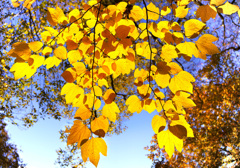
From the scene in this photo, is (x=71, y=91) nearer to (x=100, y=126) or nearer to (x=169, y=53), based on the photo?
(x=100, y=126)

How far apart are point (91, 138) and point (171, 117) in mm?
558

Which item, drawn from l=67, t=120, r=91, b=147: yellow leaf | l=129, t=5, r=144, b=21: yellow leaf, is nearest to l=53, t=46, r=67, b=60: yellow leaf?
l=67, t=120, r=91, b=147: yellow leaf

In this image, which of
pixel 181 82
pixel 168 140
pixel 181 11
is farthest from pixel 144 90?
pixel 181 11

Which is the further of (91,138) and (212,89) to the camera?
(212,89)

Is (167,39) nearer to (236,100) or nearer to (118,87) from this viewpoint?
(118,87)

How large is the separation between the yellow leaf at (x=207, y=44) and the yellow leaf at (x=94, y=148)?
956 millimetres

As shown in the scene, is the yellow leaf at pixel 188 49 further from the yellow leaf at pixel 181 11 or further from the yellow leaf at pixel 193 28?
the yellow leaf at pixel 181 11

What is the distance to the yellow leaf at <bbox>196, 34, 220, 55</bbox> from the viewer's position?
1.19 meters

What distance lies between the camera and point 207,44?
47.6 inches

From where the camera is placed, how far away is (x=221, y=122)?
14.4 m

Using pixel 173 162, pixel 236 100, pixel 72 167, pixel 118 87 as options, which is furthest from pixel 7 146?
pixel 236 100

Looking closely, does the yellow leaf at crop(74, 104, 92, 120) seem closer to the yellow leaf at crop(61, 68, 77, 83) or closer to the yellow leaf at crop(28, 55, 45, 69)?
the yellow leaf at crop(61, 68, 77, 83)

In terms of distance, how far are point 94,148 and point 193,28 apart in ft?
3.54

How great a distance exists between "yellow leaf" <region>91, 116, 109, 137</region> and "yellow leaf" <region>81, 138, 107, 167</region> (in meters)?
0.05
